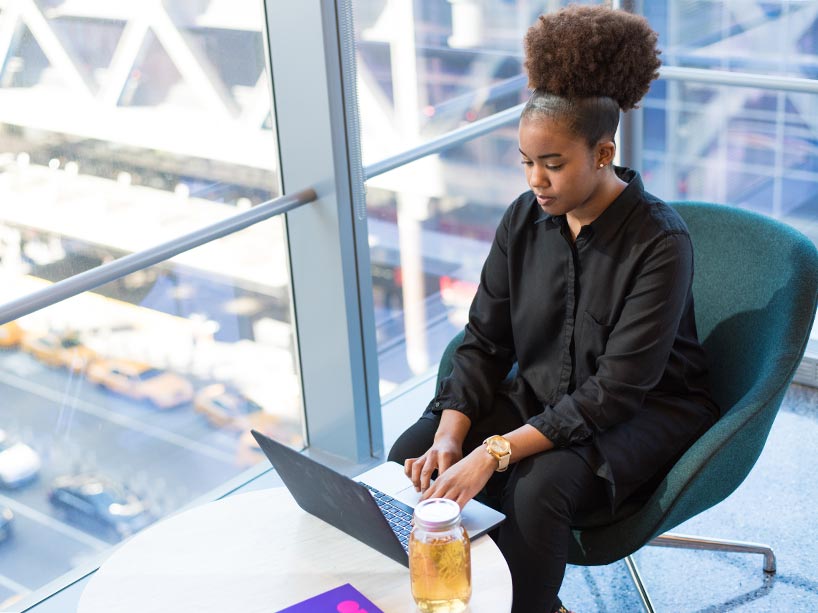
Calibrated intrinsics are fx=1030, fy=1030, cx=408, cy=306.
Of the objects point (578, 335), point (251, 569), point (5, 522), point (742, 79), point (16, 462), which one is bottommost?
point (5, 522)

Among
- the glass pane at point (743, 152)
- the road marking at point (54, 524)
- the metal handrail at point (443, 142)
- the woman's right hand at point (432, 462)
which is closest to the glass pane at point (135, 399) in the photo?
the road marking at point (54, 524)

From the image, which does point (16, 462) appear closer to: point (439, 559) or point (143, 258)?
point (143, 258)

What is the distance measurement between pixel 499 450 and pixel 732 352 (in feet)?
2.11

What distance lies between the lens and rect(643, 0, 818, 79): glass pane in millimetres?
4320

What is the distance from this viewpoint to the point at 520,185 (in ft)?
14.0

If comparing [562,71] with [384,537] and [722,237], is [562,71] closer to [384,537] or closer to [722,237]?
[722,237]

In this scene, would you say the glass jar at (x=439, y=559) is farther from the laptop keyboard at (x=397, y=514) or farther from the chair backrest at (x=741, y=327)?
the chair backrest at (x=741, y=327)

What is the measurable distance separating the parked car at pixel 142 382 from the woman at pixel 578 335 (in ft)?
3.03

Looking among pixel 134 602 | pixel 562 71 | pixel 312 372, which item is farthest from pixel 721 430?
pixel 312 372

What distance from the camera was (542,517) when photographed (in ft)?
6.14

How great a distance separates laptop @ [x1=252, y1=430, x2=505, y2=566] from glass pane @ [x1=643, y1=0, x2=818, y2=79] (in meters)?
2.74

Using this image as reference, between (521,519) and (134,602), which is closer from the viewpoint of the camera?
(134,602)

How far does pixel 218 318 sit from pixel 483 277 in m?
1.01

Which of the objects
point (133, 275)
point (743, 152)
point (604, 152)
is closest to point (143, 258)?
point (133, 275)
